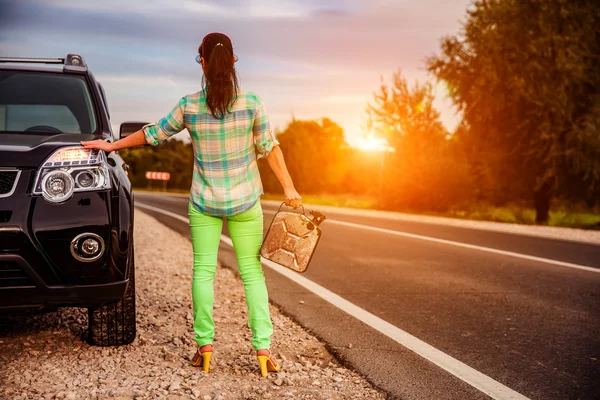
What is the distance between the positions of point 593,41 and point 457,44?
491 centimetres

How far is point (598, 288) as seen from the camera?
768cm

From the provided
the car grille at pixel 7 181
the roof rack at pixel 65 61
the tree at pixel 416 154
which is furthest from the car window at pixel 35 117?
the tree at pixel 416 154

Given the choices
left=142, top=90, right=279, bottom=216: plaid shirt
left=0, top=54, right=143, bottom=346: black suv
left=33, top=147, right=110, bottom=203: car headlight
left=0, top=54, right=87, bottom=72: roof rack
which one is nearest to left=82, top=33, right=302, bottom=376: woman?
left=142, top=90, right=279, bottom=216: plaid shirt

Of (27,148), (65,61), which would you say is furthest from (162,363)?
(65,61)

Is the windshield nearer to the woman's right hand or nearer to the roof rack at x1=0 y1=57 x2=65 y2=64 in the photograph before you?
the roof rack at x1=0 y1=57 x2=65 y2=64

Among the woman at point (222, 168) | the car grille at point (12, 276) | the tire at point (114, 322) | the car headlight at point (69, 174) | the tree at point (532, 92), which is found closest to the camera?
the car grille at point (12, 276)

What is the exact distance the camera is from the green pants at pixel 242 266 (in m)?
3.91

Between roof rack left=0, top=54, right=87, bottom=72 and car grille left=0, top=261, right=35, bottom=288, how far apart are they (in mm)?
2022

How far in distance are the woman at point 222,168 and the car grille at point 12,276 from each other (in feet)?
2.70

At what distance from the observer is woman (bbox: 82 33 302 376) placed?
12.1 feet

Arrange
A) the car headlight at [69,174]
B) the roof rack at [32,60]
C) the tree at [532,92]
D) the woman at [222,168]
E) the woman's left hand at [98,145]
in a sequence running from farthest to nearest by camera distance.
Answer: the tree at [532,92]
the roof rack at [32,60]
the woman's left hand at [98,145]
the woman at [222,168]
the car headlight at [69,174]

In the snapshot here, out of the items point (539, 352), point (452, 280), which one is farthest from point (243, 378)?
point (452, 280)

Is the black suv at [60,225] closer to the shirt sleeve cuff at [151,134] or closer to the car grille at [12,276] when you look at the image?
the car grille at [12,276]

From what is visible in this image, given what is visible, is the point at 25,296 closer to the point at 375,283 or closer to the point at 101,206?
the point at 101,206
